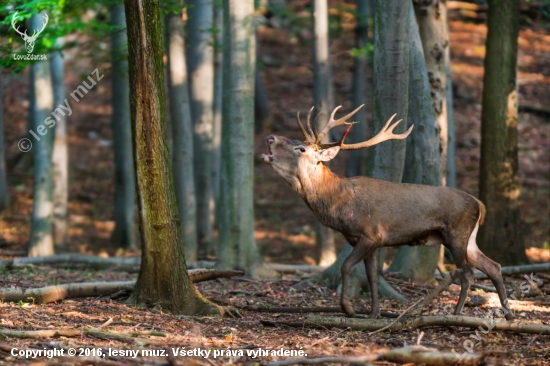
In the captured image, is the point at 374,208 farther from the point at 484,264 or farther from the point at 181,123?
the point at 181,123

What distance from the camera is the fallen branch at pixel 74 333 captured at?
6076 mm

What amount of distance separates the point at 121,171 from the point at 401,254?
30.4ft

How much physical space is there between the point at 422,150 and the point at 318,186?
2963mm

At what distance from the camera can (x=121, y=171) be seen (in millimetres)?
17875

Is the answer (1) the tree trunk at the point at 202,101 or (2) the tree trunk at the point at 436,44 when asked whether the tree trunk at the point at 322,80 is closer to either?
(1) the tree trunk at the point at 202,101

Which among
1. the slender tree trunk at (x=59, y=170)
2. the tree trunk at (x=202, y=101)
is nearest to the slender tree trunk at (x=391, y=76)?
the tree trunk at (x=202, y=101)

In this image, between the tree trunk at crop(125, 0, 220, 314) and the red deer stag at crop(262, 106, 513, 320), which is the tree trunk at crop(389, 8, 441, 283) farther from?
the tree trunk at crop(125, 0, 220, 314)

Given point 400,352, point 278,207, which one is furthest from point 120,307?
point 278,207

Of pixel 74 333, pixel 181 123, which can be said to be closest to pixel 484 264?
pixel 74 333

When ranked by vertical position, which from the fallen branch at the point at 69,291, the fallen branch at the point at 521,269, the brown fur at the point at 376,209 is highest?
the brown fur at the point at 376,209

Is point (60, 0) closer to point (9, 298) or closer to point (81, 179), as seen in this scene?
point (9, 298)

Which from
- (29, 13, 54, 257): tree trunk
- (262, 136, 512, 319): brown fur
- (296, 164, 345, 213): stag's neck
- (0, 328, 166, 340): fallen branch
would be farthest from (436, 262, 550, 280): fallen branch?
(29, 13, 54, 257): tree trunk

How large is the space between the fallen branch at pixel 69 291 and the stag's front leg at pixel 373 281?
2362 mm

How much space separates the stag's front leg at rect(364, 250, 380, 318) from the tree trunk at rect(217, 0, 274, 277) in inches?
128
